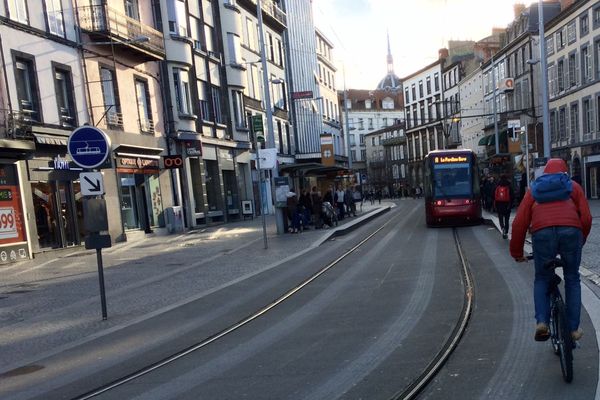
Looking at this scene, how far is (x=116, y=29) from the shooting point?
2062 cm

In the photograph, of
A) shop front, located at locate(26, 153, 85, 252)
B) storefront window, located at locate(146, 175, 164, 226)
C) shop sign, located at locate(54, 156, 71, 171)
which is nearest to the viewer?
shop front, located at locate(26, 153, 85, 252)

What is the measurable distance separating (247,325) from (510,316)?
11.1ft

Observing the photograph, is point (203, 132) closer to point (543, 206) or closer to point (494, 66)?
point (543, 206)

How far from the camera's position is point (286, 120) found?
42.7 m

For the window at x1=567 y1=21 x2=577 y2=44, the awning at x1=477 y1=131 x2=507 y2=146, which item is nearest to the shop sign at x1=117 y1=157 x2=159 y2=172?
the window at x1=567 y1=21 x2=577 y2=44

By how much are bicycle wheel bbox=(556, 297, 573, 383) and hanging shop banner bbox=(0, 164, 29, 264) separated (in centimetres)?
1560

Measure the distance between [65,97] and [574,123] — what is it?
3582cm

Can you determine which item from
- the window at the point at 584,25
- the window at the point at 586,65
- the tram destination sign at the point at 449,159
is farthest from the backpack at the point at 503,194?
the window at the point at 584,25

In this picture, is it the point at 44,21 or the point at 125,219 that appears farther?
the point at 125,219

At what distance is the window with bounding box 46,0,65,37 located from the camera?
1809cm

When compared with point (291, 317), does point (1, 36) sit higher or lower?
higher

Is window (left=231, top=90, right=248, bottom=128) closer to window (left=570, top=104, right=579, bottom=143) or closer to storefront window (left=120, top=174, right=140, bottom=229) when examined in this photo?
storefront window (left=120, top=174, right=140, bottom=229)

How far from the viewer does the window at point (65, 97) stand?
18531 millimetres

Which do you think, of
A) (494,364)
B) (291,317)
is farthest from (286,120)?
(494,364)
